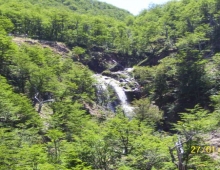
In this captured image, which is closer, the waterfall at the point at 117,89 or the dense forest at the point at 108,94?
the dense forest at the point at 108,94

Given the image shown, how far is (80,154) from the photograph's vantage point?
70.2ft

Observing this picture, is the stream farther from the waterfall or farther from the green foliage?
the green foliage

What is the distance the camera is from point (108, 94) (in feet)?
152

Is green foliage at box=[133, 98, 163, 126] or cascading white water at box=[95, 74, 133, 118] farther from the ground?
cascading white water at box=[95, 74, 133, 118]

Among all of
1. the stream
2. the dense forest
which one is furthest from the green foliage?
the stream

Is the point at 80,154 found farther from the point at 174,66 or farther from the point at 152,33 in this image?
the point at 152,33

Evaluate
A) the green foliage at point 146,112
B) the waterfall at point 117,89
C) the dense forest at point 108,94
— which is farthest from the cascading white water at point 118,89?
the green foliage at point 146,112

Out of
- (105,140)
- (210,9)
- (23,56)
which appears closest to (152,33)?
(210,9)

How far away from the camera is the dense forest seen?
20.8 m

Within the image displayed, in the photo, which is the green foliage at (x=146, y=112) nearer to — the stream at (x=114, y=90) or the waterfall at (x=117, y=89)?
the stream at (x=114, y=90)

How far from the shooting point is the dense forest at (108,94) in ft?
68.2

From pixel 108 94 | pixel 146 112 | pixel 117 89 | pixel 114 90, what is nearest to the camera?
pixel 146 112

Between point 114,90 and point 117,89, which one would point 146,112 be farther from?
point 117,89

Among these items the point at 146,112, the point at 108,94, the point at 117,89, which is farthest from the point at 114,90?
the point at 146,112
